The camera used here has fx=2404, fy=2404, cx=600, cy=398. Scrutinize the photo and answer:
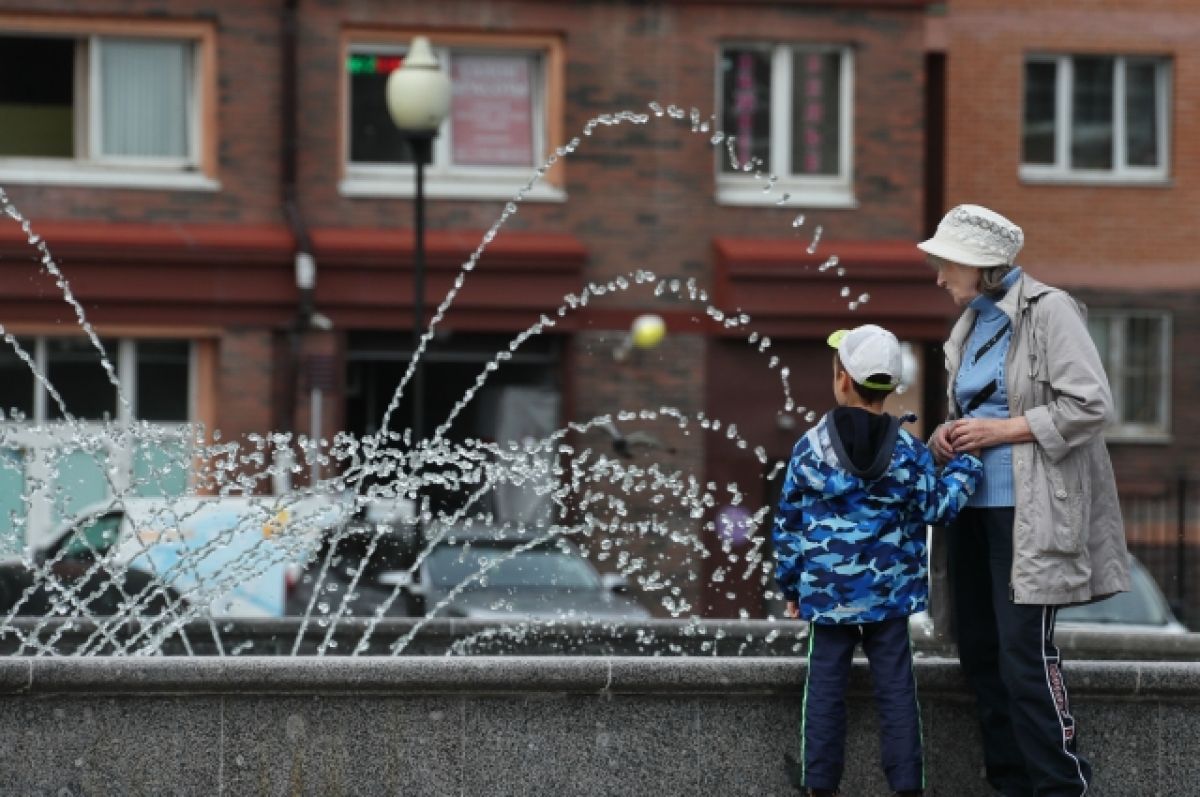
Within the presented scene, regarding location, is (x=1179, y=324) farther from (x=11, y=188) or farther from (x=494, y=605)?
(x=494, y=605)

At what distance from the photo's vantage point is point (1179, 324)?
2730cm

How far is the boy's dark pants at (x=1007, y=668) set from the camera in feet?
21.4

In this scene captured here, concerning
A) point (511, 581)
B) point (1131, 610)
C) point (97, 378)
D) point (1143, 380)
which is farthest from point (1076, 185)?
point (511, 581)

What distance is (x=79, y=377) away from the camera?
23.1 meters

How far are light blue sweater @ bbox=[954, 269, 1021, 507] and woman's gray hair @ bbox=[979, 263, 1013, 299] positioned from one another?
1 centimetres

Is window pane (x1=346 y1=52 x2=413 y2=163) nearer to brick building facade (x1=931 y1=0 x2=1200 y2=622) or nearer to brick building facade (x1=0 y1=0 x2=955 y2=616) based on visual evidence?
brick building facade (x1=0 y1=0 x2=955 y2=616)

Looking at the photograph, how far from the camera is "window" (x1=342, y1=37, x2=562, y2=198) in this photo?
76.7 feet

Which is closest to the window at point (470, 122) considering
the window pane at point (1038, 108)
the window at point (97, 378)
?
the window at point (97, 378)

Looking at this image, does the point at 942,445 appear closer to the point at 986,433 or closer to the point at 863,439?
the point at 986,433

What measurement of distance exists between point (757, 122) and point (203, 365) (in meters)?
6.02

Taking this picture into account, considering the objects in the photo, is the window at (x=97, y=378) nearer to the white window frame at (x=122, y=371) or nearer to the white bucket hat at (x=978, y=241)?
the white window frame at (x=122, y=371)

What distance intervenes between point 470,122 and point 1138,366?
877cm

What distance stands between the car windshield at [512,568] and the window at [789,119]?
28.5ft

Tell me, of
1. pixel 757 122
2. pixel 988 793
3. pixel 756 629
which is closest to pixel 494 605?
pixel 756 629
